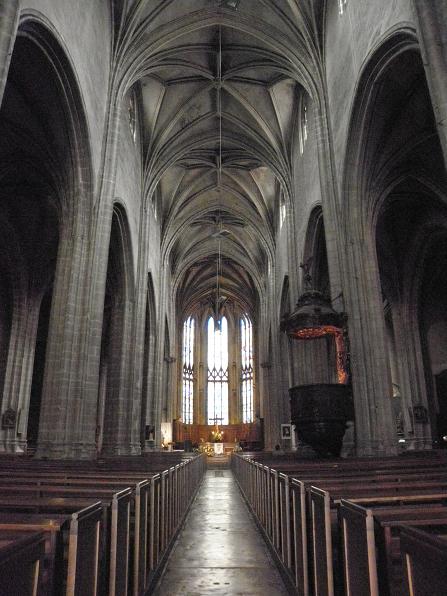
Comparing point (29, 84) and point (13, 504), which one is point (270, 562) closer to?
point (13, 504)

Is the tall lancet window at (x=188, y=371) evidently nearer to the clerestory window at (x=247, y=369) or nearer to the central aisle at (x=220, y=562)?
the clerestory window at (x=247, y=369)

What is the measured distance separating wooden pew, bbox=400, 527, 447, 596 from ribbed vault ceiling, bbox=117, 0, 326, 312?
15231mm

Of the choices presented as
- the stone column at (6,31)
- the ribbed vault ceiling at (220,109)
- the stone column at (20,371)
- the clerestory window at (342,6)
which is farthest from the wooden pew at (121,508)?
the stone column at (20,371)

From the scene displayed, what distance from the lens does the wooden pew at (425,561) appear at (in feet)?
4.18

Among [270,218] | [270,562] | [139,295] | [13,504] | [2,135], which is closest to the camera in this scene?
[13,504]

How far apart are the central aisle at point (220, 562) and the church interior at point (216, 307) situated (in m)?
0.04

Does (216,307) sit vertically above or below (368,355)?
above

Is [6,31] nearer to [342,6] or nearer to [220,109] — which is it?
[342,6]

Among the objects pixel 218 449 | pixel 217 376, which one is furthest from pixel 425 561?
pixel 217 376

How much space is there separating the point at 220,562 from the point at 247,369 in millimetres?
37586

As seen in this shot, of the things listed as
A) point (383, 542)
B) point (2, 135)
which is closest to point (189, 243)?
point (2, 135)

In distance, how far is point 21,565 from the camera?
1295mm

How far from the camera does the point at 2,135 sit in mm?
12484

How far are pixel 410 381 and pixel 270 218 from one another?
1158cm
